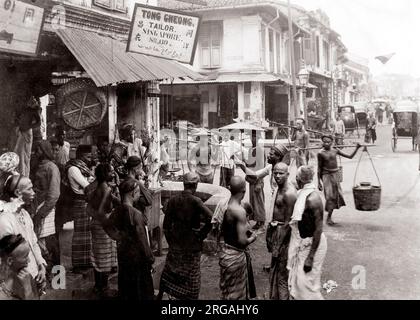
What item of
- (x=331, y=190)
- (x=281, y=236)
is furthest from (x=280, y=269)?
(x=331, y=190)

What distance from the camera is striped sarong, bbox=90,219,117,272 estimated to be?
6.18m

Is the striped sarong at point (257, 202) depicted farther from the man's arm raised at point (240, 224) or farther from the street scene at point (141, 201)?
the man's arm raised at point (240, 224)

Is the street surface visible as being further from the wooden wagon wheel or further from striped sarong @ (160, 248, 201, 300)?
the wooden wagon wheel

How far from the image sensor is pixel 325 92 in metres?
34.8

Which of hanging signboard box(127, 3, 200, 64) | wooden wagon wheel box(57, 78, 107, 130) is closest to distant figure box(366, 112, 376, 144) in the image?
hanging signboard box(127, 3, 200, 64)

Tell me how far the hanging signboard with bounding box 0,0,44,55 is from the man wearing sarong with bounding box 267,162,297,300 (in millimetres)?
3949

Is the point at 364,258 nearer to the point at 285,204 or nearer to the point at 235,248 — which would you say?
the point at 285,204

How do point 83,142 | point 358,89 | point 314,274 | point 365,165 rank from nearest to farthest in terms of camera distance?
point 314,274 → point 83,142 → point 365,165 → point 358,89

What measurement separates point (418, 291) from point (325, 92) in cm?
3034

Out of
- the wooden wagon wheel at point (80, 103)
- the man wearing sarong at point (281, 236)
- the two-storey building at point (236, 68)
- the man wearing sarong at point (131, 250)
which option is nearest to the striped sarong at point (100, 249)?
the man wearing sarong at point (131, 250)

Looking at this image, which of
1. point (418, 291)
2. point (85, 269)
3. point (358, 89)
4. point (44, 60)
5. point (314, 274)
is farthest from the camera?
point (358, 89)

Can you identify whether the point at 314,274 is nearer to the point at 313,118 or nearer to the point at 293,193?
the point at 293,193

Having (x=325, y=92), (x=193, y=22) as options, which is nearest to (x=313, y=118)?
(x=325, y=92)
